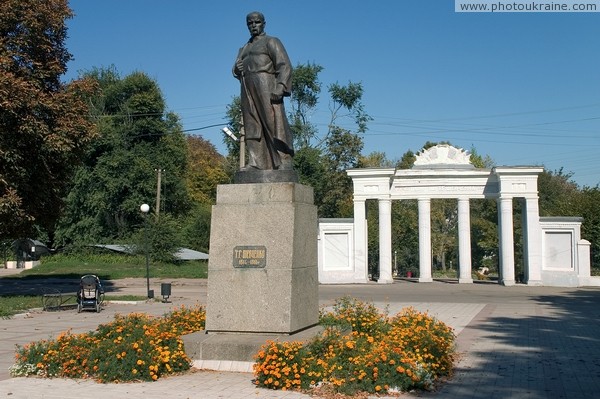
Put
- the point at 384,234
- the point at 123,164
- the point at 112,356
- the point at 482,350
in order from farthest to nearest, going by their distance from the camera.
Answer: the point at 123,164 < the point at 384,234 < the point at 482,350 < the point at 112,356

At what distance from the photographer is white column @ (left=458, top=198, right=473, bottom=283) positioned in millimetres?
33688

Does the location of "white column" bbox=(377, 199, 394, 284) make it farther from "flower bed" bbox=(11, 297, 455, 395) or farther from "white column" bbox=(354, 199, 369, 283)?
"flower bed" bbox=(11, 297, 455, 395)

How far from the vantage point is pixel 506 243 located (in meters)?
32.6

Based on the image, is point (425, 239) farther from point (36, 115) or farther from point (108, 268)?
point (108, 268)

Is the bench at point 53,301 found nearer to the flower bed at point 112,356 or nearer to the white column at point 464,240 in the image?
the flower bed at point 112,356

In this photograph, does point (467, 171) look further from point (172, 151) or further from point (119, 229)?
point (119, 229)

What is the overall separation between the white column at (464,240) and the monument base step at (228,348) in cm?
2606

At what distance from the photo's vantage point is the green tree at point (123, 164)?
4841 cm

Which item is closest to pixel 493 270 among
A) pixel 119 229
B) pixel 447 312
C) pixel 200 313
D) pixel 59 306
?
pixel 119 229

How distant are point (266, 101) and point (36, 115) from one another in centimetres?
1507

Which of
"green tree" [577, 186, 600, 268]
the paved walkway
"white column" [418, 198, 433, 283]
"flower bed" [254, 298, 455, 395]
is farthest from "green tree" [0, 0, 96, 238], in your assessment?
"green tree" [577, 186, 600, 268]

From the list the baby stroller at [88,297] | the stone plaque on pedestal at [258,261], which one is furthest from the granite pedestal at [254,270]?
the baby stroller at [88,297]

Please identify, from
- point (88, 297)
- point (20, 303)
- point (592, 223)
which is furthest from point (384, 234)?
point (20, 303)

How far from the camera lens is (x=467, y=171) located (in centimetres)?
3412
